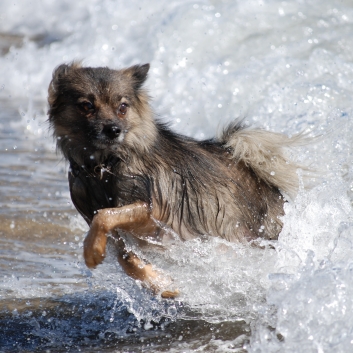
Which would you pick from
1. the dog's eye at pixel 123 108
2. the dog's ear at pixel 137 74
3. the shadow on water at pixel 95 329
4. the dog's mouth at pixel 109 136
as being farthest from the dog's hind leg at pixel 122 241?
the dog's ear at pixel 137 74

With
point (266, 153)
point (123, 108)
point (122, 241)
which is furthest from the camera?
point (266, 153)

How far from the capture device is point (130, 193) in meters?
4.16

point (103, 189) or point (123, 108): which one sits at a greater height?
point (123, 108)

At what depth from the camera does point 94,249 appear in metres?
3.92

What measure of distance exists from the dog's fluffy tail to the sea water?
8.0 inches

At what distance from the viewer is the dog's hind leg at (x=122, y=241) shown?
3934 millimetres

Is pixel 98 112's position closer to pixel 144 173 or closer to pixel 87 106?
pixel 87 106

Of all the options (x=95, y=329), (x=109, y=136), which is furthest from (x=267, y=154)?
(x=95, y=329)

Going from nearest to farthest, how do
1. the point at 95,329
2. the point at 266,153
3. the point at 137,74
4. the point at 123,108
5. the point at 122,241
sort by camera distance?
the point at 95,329 < the point at 123,108 < the point at 122,241 < the point at 137,74 < the point at 266,153

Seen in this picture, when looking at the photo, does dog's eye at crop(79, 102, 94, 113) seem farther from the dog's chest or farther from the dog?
the dog's chest

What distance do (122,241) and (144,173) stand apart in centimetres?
50

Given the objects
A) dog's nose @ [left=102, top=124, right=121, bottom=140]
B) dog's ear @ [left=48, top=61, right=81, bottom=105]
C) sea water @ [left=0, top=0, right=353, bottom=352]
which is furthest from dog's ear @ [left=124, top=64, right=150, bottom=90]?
sea water @ [left=0, top=0, right=353, bottom=352]

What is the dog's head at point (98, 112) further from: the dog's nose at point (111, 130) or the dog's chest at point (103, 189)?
the dog's chest at point (103, 189)

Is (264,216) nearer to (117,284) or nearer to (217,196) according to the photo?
(217,196)
